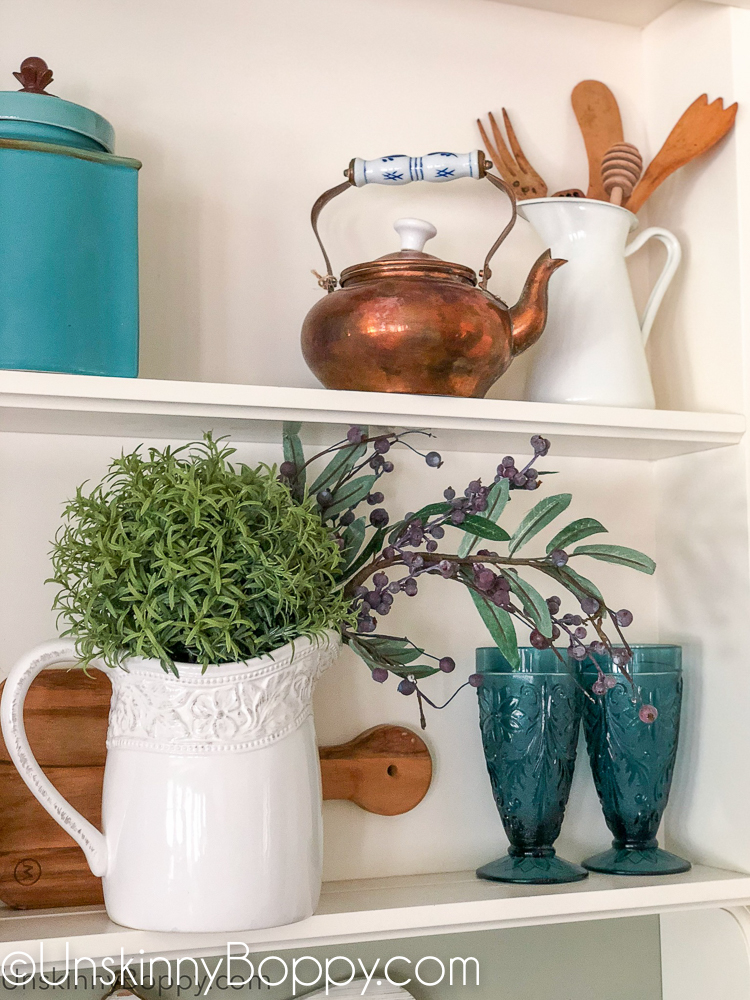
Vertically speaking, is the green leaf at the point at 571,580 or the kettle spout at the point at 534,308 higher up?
the kettle spout at the point at 534,308

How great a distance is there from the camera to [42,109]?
782 millimetres

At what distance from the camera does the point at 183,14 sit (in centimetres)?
98

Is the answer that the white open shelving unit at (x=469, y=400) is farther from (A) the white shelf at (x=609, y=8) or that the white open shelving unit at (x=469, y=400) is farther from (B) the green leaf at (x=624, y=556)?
(B) the green leaf at (x=624, y=556)

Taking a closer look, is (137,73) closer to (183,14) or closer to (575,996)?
(183,14)

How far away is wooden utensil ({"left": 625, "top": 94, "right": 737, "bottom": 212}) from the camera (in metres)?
1.00

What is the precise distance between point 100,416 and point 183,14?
1.45 feet

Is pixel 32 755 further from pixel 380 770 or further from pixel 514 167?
pixel 514 167

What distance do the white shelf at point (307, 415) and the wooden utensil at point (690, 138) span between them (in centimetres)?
27

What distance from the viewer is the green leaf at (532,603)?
0.82 metres

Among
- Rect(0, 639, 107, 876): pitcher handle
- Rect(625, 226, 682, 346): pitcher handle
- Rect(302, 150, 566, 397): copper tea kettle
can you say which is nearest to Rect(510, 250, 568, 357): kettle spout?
Rect(302, 150, 566, 397): copper tea kettle

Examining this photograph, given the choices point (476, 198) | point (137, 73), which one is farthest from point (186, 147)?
point (476, 198)

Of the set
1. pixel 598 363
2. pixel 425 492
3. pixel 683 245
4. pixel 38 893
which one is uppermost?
pixel 683 245

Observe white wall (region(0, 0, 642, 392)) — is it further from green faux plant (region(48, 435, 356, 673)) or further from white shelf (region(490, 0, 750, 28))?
green faux plant (region(48, 435, 356, 673))

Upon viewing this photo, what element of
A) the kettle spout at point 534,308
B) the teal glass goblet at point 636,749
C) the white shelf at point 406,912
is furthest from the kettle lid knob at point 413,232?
the white shelf at point 406,912
